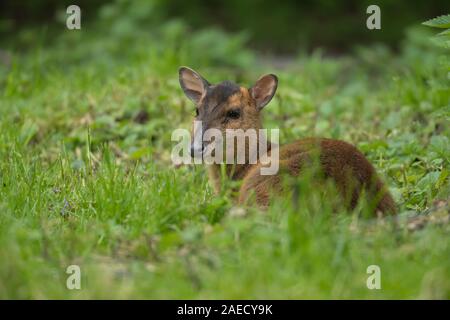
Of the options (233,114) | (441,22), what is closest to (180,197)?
(233,114)

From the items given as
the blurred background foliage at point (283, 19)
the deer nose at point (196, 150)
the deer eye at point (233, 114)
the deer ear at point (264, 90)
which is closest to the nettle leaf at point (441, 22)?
the deer ear at point (264, 90)

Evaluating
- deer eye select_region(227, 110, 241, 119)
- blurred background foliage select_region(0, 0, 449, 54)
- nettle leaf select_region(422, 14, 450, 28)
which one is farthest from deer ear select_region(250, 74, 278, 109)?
blurred background foliage select_region(0, 0, 449, 54)

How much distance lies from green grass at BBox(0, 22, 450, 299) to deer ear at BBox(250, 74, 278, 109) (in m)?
0.77

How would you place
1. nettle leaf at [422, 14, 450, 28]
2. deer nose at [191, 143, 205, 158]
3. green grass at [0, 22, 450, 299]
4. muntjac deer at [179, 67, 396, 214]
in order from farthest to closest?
deer nose at [191, 143, 205, 158] → nettle leaf at [422, 14, 450, 28] → muntjac deer at [179, 67, 396, 214] → green grass at [0, 22, 450, 299]

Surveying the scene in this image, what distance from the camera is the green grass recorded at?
→ 14.8 feet

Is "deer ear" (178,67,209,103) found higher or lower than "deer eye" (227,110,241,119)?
higher

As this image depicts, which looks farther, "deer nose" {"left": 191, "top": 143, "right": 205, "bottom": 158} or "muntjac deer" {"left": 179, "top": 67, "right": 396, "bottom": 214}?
"deer nose" {"left": 191, "top": 143, "right": 205, "bottom": 158}

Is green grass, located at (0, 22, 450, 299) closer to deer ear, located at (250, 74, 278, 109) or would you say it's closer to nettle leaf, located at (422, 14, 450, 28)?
nettle leaf, located at (422, 14, 450, 28)

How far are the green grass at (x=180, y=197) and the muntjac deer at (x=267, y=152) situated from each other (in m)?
0.21

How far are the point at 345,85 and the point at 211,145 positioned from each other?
5.04 m

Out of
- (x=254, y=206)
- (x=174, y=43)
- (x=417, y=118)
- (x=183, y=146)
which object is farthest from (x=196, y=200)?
(x=174, y=43)

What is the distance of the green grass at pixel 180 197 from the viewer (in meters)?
4.51

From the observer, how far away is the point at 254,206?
5504 millimetres

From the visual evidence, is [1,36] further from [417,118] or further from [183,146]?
[417,118]
